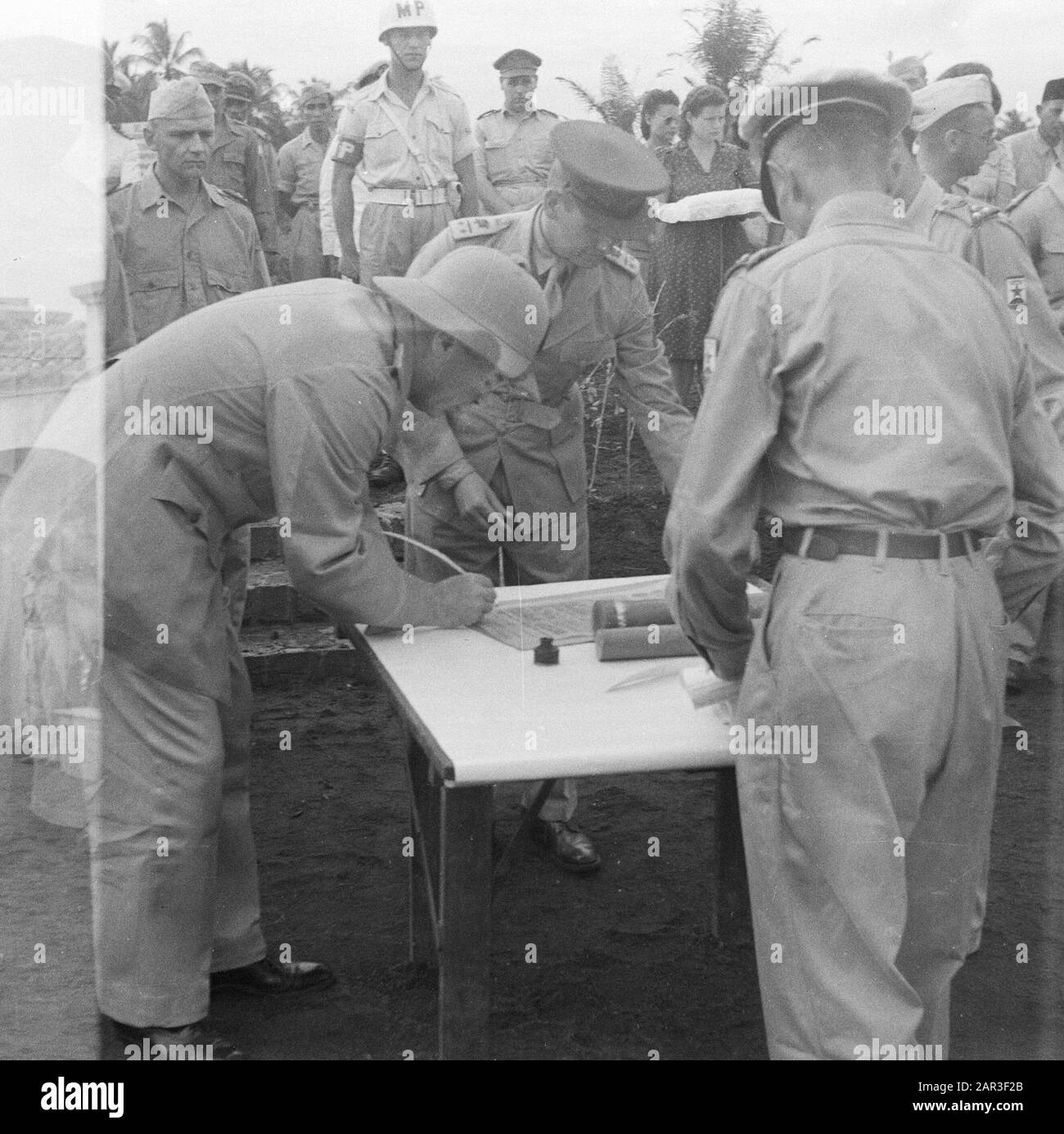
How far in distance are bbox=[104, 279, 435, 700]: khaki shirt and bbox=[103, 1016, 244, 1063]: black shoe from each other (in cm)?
75

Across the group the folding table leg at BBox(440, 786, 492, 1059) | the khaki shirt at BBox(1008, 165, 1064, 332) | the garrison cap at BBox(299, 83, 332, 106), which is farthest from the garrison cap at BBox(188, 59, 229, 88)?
the folding table leg at BBox(440, 786, 492, 1059)

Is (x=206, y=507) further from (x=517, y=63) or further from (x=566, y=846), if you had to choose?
(x=517, y=63)

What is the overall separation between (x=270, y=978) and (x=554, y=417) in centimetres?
181

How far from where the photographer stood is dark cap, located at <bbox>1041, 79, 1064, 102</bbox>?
8102mm

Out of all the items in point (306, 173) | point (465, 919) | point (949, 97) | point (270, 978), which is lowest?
point (270, 978)

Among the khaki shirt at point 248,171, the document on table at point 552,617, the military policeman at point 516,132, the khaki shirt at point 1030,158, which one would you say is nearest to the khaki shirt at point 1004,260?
the document on table at point 552,617

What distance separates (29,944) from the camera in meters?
3.90

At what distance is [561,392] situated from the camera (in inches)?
176

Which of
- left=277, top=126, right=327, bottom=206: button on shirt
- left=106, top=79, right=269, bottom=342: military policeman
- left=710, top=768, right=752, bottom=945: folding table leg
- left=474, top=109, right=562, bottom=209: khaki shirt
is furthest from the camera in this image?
left=277, top=126, right=327, bottom=206: button on shirt

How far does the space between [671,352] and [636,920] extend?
4656mm

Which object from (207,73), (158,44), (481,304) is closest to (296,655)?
(481,304)

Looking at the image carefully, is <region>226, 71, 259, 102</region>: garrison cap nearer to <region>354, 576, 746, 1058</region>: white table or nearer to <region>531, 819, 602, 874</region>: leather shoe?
<region>531, 819, 602, 874</region>: leather shoe

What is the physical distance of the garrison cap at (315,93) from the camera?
9602 millimetres

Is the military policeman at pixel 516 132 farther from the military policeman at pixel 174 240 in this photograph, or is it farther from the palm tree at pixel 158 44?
the palm tree at pixel 158 44
